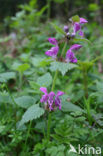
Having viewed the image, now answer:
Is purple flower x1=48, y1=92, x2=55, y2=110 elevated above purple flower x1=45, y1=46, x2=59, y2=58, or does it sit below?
below

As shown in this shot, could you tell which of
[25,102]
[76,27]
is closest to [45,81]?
[25,102]

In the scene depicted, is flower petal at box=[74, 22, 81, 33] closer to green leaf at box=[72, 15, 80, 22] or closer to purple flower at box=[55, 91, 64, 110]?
green leaf at box=[72, 15, 80, 22]

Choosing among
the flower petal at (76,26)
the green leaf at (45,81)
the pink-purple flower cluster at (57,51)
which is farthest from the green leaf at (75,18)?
the green leaf at (45,81)

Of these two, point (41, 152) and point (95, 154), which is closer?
point (95, 154)

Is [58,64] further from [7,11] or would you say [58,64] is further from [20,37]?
[7,11]

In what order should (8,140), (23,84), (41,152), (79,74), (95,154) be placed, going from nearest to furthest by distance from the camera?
(95,154) < (41,152) < (8,140) < (23,84) < (79,74)

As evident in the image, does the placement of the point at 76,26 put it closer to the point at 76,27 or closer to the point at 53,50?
the point at 76,27

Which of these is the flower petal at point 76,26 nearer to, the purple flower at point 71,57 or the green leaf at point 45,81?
the purple flower at point 71,57

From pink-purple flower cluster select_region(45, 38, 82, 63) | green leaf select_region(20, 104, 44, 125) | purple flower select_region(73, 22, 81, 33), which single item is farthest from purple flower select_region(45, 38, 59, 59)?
green leaf select_region(20, 104, 44, 125)

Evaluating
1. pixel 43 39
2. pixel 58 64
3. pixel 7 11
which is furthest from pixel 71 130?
pixel 7 11

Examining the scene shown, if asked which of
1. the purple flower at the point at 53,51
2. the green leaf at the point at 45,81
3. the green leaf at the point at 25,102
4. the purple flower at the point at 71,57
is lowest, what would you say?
the green leaf at the point at 25,102

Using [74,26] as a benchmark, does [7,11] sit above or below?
above
